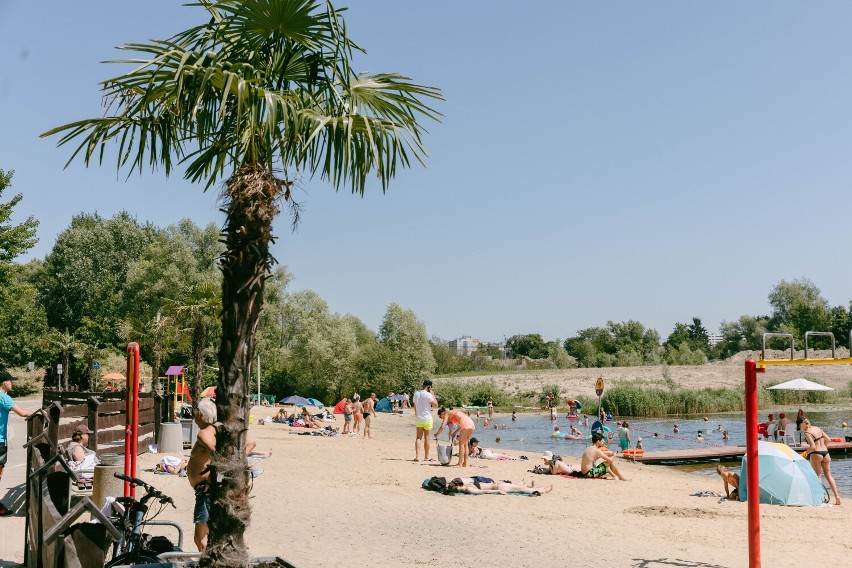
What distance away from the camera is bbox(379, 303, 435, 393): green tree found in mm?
62969

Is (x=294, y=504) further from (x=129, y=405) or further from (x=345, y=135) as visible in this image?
(x=345, y=135)

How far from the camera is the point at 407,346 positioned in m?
64.2

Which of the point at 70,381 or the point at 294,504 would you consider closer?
the point at 294,504

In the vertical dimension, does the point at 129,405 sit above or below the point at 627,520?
above

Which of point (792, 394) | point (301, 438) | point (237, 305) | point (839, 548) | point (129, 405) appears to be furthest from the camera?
point (792, 394)

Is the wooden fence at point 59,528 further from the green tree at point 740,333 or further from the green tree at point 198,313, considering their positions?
the green tree at point 740,333

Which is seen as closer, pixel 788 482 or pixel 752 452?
pixel 752 452

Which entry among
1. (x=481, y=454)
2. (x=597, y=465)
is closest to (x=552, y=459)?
(x=597, y=465)

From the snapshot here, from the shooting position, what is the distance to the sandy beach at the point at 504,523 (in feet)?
29.2

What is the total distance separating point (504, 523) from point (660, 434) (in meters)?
25.6

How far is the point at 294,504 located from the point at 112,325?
166ft

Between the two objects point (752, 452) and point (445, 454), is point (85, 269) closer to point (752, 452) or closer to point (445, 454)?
point (445, 454)

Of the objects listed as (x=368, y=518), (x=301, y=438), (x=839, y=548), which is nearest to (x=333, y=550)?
(x=368, y=518)

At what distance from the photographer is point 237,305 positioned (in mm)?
5852
